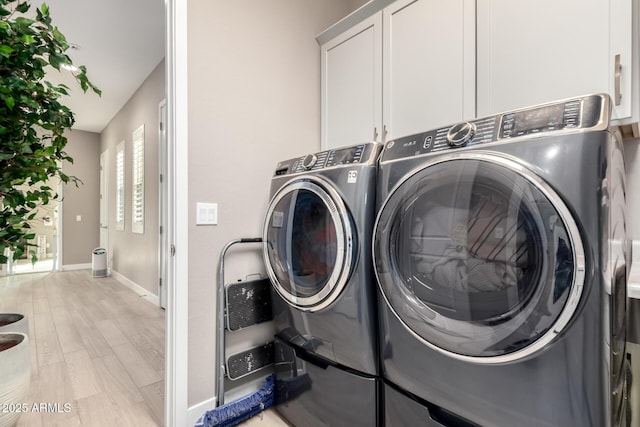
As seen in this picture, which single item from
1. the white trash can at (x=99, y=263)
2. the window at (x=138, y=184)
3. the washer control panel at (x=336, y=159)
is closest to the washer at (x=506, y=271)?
the washer control panel at (x=336, y=159)

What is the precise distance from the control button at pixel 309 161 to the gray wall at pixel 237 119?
1.39ft

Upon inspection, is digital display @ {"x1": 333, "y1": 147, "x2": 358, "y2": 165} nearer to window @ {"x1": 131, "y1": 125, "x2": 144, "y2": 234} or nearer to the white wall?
the white wall

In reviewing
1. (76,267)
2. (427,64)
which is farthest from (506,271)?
(76,267)

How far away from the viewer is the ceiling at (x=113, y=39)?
2.68m

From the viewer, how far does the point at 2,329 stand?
4.68 feet

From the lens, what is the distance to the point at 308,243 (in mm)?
1412

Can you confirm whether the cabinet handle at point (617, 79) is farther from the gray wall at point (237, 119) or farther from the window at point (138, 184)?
the window at point (138, 184)

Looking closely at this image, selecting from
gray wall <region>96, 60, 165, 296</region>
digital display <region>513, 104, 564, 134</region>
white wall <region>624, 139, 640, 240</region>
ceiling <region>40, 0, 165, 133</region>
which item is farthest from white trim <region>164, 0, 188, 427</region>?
gray wall <region>96, 60, 165, 296</region>

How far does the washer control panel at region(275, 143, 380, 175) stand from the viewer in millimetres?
1234

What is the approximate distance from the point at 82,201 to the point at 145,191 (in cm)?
354

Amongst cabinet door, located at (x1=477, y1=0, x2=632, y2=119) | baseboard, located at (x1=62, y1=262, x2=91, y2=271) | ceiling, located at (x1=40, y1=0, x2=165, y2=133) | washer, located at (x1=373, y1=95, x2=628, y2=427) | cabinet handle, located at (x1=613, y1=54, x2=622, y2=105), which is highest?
ceiling, located at (x1=40, y1=0, x2=165, y2=133)

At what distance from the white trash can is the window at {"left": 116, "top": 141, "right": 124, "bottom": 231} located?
65 centimetres

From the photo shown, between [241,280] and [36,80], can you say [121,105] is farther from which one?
[241,280]

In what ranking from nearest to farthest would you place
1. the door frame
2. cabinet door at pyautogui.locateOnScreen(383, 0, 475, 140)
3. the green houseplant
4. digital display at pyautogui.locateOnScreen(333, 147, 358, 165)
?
the green houseplant → digital display at pyautogui.locateOnScreen(333, 147, 358, 165) → cabinet door at pyautogui.locateOnScreen(383, 0, 475, 140) → the door frame
